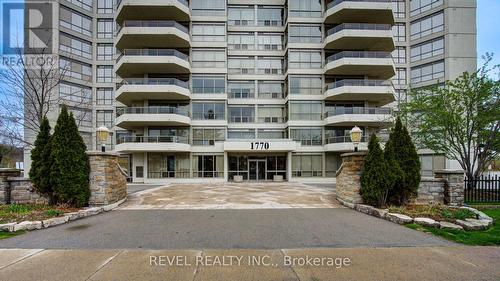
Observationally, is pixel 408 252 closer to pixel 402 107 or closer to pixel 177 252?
pixel 177 252

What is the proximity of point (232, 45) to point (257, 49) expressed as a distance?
9.70 ft

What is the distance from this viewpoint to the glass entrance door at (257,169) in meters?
27.3

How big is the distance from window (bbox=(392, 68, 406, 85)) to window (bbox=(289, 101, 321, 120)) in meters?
11.4

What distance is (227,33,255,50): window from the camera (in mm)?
28828

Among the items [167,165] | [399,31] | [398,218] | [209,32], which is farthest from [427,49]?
[167,165]

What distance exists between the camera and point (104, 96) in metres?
30.5

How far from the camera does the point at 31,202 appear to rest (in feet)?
33.3

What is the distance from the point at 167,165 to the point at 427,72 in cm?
3189

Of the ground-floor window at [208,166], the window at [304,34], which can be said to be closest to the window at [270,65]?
the window at [304,34]

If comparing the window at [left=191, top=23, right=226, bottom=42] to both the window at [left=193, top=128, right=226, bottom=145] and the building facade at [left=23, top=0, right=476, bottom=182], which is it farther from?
the window at [left=193, top=128, right=226, bottom=145]

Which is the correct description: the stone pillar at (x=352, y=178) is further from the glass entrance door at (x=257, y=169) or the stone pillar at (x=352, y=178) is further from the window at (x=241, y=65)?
the window at (x=241, y=65)

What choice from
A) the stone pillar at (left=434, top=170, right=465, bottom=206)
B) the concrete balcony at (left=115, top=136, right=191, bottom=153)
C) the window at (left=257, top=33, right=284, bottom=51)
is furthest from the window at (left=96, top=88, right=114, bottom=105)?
the stone pillar at (left=434, top=170, right=465, bottom=206)

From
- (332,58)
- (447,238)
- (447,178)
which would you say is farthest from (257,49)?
(447,238)

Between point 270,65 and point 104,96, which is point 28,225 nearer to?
point 270,65
